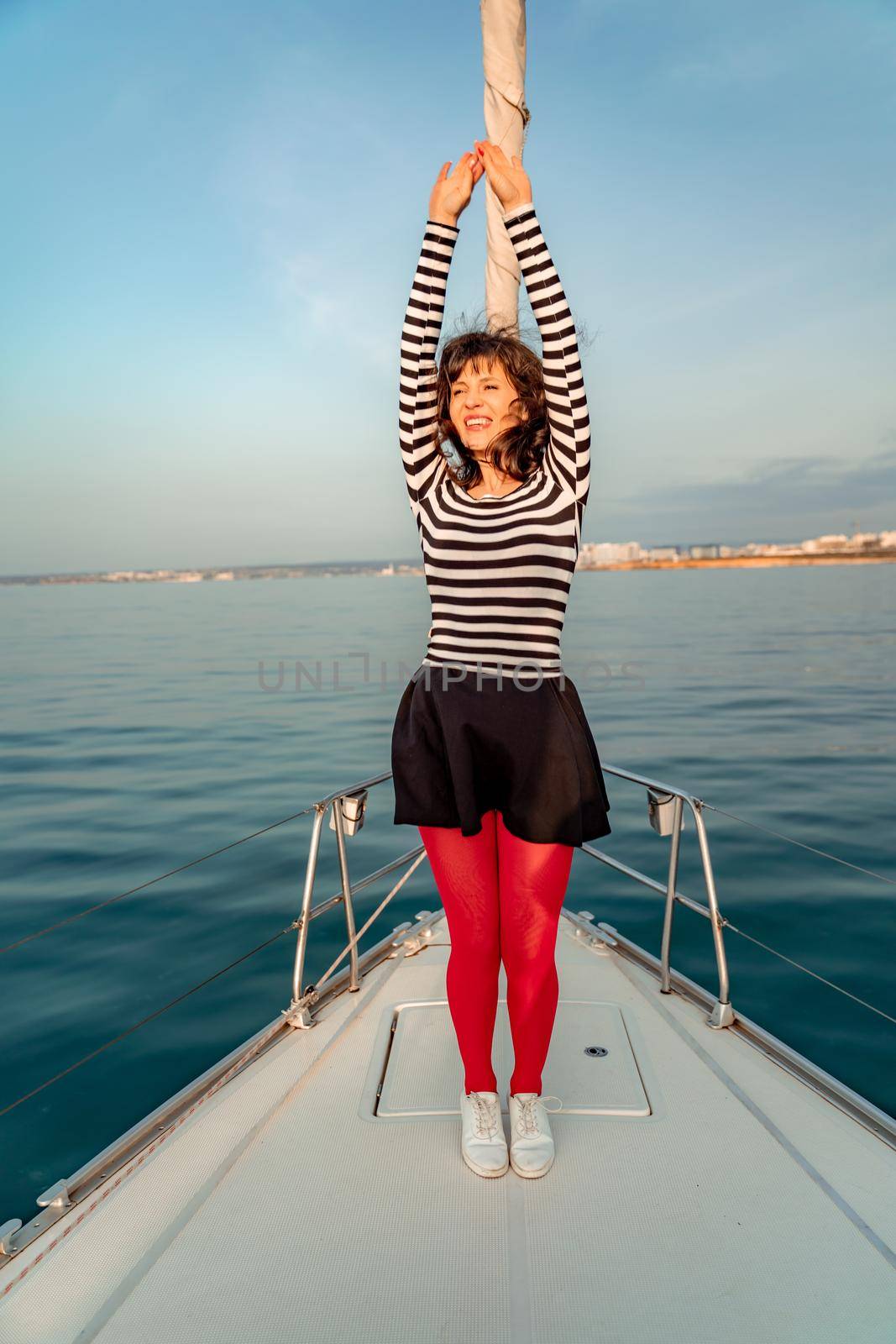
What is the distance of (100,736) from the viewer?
8.93 m

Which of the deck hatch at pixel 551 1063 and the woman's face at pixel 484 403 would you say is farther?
the deck hatch at pixel 551 1063

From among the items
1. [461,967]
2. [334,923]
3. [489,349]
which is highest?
[489,349]

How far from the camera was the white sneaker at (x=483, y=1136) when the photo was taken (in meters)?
1.68

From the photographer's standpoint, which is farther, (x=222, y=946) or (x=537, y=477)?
(x=222, y=946)

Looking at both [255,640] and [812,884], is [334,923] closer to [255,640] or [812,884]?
[812,884]

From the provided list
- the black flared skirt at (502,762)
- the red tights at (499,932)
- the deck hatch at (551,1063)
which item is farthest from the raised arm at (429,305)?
the deck hatch at (551,1063)

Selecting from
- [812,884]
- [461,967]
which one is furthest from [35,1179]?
[812,884]

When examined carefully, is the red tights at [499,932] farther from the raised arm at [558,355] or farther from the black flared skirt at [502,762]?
the raised arm at [558,355]

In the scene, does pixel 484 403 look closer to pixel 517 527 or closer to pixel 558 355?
pixel 558 355

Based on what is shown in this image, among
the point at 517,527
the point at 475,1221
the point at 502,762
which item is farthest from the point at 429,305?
the point at 475,1221

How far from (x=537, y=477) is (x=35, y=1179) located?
270 centimetres

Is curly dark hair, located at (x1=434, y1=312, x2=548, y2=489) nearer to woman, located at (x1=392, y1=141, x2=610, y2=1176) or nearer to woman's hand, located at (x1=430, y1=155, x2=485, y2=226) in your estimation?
woman, located at (x1=392, y1=141, x2=610, y2=1176)

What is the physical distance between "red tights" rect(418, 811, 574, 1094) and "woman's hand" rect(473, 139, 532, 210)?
1.33 m

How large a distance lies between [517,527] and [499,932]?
34.9 inches
